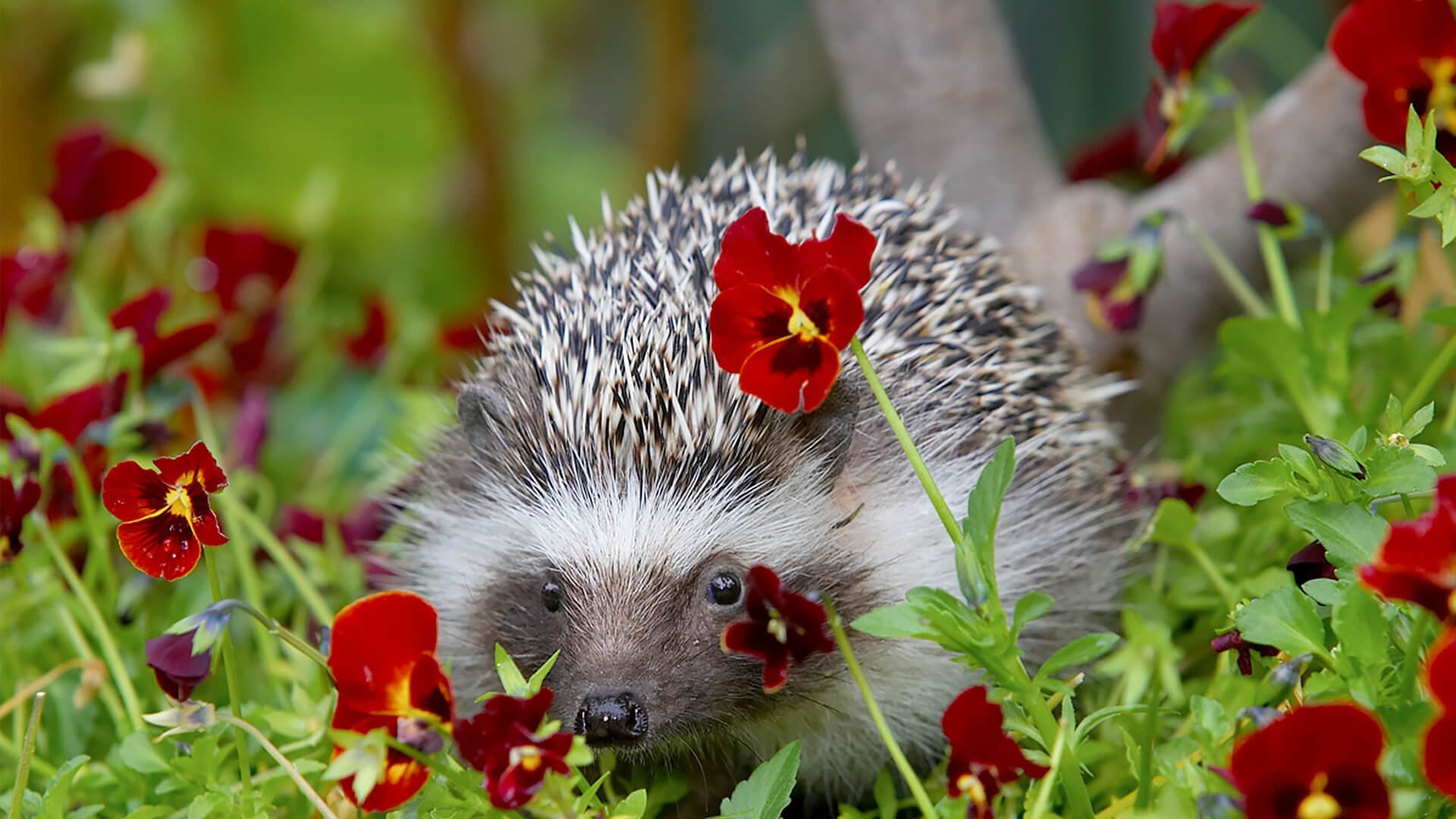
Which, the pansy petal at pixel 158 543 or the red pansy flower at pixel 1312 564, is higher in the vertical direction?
the pansy petal at pixel 158 543

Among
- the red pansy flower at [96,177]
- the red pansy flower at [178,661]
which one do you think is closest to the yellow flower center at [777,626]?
the red pansy flower at [178,661]

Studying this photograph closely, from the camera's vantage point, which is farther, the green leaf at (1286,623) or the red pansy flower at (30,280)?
the red pansy flower at (30,280)

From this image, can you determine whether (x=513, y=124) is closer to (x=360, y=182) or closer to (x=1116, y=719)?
(x=360, y=182)

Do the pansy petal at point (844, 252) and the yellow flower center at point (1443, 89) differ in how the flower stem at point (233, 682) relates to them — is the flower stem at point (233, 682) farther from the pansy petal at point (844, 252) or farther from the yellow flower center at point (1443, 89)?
the yellow flower center at point (1443, 89)

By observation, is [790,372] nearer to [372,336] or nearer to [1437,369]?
[1437,369]

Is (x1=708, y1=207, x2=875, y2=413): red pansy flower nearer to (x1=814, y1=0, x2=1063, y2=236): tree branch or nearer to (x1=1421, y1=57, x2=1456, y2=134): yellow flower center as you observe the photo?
(x1=1421, y1=57, x2=1456, y2=134): yellow flower center

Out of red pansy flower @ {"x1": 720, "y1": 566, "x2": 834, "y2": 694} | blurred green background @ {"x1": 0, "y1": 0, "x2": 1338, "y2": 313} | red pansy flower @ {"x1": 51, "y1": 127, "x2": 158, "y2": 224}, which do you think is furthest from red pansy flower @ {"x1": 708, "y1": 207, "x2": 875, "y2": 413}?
blurred green background @ {"x1": 0, "y1": 0, "x2": 1338, "y2": 313}
